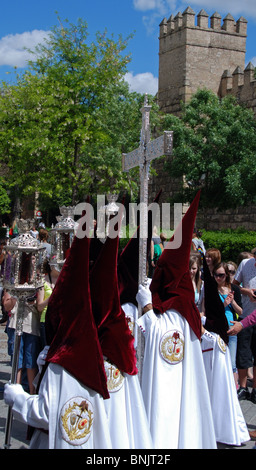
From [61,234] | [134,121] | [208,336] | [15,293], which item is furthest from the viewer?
[134,121]

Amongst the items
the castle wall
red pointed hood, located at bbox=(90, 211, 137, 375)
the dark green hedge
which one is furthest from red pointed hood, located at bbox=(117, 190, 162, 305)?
the castle wall

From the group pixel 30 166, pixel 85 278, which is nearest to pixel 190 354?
pixel 85 278

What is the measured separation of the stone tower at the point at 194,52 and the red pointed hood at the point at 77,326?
75.8ft

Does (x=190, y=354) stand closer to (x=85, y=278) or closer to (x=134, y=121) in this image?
(x=85, y=278)

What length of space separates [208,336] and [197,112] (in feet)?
54.1

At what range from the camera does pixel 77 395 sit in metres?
3.21

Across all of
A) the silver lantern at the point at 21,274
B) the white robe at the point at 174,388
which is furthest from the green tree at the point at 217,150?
the silver lantern at the point at 21,274

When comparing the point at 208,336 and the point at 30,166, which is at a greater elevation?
the point at 30,166

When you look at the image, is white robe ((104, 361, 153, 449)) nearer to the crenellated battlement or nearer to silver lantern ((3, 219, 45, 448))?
silver lantern ((3, 219, 45, 448))

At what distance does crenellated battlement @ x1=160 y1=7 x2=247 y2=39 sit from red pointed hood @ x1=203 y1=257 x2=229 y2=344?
22340 millimetres

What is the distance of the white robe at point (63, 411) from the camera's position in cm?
318

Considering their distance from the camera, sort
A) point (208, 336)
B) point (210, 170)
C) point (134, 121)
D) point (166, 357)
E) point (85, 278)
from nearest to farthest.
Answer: point (85, 278)
point (166, 357)
point (208, 336)
point (210, 170)
point (134, 121)

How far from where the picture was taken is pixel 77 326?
3.22 meters

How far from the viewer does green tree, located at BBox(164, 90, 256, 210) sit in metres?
19.7
